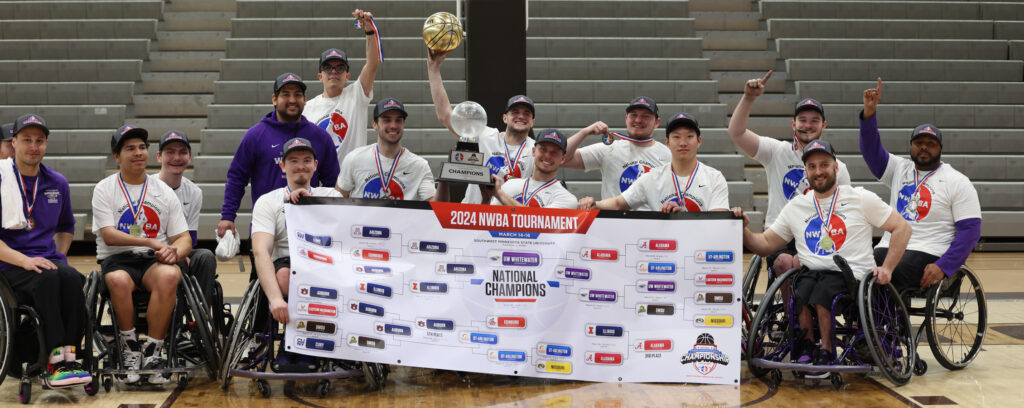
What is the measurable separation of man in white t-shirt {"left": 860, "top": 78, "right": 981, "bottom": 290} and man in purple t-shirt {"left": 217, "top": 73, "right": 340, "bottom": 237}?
9.01ft

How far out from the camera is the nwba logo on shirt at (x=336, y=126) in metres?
5.22

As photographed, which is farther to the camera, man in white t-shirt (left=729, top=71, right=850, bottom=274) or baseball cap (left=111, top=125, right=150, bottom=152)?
man in white t-shirt (left=729, top=71, right=850, bottom=274)

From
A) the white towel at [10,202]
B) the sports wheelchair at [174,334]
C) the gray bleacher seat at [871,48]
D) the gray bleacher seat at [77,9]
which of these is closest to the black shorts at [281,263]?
the sports wheelchair at [174,334]

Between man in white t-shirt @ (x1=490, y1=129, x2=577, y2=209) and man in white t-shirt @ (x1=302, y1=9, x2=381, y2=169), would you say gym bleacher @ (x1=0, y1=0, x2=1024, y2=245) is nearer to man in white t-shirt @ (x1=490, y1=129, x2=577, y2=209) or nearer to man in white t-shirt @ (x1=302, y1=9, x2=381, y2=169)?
man in white t-shirt @ (x1=302, y1=9, x2=381, y2=169)

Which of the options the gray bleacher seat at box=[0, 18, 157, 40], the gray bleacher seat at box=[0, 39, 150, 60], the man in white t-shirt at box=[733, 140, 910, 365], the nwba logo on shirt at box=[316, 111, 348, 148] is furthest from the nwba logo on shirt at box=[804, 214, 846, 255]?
the gray bleacher seat at box=[0, 18, 157, 40]

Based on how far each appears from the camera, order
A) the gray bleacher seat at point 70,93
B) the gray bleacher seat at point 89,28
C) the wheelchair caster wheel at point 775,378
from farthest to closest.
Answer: the gray bleacher seat at point 89,28, the gray bleacher seat at point 70,93, the wheelchair caster wheel at point 775,378

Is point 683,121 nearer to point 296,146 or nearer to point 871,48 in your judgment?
point 296,146

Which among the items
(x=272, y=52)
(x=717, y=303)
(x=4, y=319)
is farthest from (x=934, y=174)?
(x=272, y=52)

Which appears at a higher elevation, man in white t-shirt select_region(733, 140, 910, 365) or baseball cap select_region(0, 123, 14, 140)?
baseball cap select_region(0, 123, 14, 140)

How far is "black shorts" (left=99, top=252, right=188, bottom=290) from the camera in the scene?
13.9 ft

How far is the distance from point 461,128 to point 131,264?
1690 millimetres

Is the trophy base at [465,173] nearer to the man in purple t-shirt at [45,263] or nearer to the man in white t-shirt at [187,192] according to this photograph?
the man in white t-shirt at [187,192]

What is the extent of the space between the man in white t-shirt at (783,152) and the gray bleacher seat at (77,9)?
825 centimetres

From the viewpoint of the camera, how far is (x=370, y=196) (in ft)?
15.4
